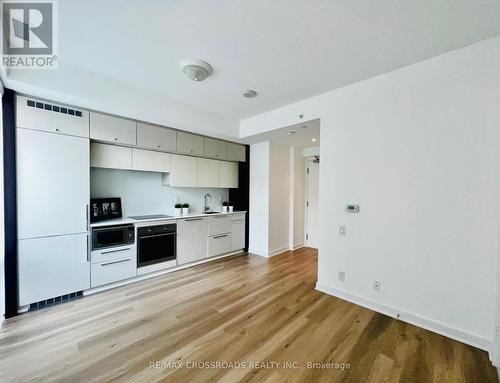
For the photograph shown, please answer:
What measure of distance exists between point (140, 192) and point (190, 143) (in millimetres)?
1242

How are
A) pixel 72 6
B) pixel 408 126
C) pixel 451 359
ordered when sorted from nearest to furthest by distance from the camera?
1. pixel 72 6
2. pixel 451 359
3. pixel 408 126

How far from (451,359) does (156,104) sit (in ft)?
14.0

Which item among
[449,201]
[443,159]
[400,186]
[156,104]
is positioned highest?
[156,104]

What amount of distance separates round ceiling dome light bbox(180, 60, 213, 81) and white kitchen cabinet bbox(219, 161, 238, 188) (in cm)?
218

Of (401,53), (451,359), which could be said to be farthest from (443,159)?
(451,359)

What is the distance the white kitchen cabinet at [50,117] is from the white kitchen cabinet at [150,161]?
0.70 meters

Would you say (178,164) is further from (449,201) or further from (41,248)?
(449,201)

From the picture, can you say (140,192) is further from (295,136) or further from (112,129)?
(295,136)

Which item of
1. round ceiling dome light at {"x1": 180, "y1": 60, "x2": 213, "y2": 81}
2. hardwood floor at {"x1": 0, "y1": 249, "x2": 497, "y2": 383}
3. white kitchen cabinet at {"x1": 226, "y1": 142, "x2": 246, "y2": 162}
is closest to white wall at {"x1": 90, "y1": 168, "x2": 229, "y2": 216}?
white kitchen cabinet at {"x1": 226, "y1": 142, "x2": 246, "y2": 162}

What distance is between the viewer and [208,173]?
4.23m

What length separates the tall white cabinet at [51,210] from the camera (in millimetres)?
2328

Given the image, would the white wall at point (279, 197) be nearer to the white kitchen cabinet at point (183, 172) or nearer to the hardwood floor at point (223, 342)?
the white kitchen cabinet at point (183, 172)

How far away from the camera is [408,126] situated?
2266 millimetres

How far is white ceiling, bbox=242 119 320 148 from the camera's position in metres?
3.43
